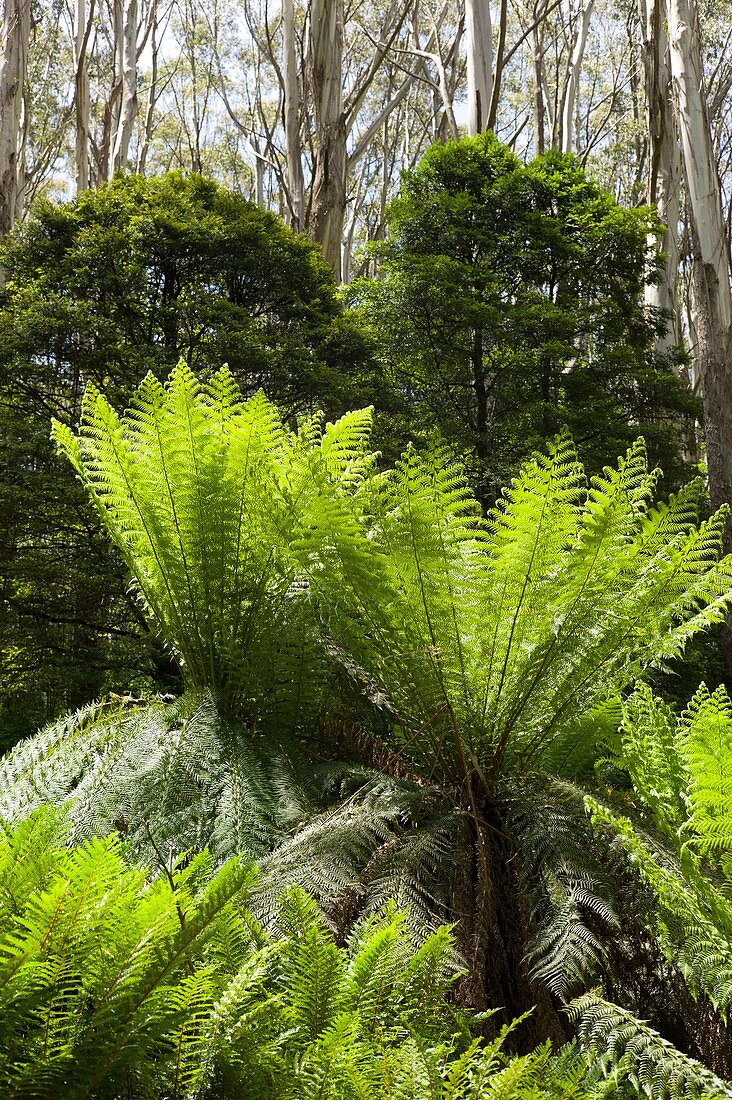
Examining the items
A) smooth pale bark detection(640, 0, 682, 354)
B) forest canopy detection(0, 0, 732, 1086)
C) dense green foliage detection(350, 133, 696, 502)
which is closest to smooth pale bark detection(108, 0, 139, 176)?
smooth pale bark detection(640, 0, 682, 354)

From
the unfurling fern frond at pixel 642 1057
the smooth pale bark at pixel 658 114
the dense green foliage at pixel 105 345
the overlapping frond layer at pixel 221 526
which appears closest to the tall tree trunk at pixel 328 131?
the dense green foliage at pixel 105 345

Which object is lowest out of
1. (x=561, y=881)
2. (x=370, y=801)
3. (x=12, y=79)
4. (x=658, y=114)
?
(x=561, y=881)

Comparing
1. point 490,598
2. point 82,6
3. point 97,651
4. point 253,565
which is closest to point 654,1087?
point 490,598

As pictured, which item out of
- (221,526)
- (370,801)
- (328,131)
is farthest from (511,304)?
(370,801)

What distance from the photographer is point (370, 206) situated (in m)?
19.1

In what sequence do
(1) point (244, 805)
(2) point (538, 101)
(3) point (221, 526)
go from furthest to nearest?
1. (2) point (538, 101)
2. (3) point (221, 526)
3. (1) point (244, 805)

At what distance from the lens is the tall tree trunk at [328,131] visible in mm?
7625

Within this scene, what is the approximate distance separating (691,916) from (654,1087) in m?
0.30

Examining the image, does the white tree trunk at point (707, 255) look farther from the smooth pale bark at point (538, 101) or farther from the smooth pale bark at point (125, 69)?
the smooth pale bark at point (125, 69)

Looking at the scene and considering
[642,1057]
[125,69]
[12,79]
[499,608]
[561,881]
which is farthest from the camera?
[125,69]

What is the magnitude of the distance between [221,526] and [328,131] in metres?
6.81

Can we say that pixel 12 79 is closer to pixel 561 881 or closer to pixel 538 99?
pixel 561 881

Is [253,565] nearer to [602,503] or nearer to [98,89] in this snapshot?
[602,503]

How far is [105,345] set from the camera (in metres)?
4.64
